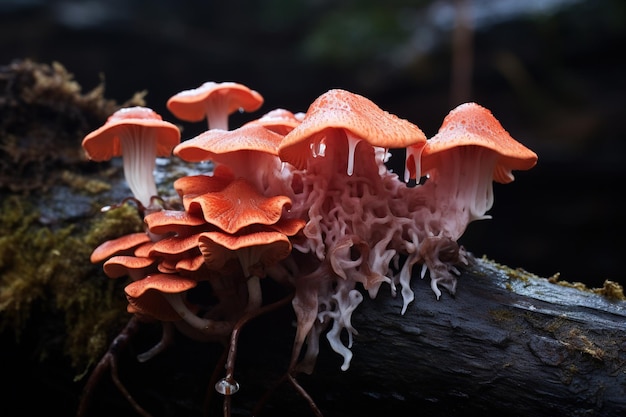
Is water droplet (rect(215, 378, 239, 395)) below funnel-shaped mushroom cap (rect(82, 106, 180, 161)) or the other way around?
below

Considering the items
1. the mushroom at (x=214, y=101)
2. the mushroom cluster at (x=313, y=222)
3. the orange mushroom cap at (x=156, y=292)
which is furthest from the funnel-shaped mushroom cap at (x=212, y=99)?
the orange mushroom cap at (x=156, y=292)

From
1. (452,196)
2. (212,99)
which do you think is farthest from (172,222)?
(452,196)

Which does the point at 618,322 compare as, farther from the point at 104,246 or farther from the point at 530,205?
the point at 530,205

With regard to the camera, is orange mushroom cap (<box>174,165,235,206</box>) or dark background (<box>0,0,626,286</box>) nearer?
orange mushroom cap (<box>174,165,235,206</box>)

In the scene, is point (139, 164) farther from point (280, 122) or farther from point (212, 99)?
point (280, 122)

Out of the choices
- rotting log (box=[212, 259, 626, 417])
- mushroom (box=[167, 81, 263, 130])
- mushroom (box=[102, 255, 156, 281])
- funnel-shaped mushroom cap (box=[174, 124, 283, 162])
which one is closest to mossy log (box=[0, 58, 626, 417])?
rotting log (box=[212, 259, 626, 417])

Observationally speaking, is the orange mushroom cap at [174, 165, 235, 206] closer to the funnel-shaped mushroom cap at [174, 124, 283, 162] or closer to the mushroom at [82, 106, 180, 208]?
the funnel-shaped mushroom cap at [174, 124, 283, 162]

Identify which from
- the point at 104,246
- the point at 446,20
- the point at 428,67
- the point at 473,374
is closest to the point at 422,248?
the point at 473,374

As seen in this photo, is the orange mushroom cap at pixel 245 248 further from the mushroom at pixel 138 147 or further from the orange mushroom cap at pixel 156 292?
the mushroom at pixel 138 147
